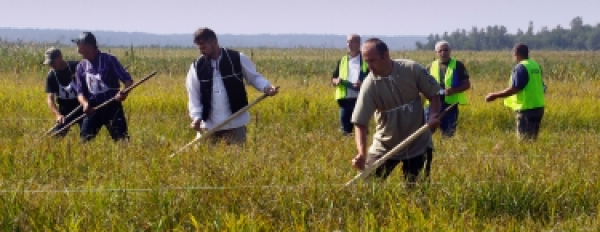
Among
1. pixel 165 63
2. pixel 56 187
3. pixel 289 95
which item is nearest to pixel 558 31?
pixel 165 63

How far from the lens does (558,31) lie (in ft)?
427

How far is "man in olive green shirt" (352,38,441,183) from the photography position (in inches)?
240

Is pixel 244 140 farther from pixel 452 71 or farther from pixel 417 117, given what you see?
pixel 452 71

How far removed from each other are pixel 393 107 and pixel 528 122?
13.8 ft

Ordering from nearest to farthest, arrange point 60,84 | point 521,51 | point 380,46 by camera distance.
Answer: point 380,46, point 60,84, point 521,51

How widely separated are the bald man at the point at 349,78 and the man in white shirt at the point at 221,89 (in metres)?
2.70

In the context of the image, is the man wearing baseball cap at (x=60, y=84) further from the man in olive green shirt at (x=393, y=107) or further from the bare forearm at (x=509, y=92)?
the bare forearm at (x=509, y=92)

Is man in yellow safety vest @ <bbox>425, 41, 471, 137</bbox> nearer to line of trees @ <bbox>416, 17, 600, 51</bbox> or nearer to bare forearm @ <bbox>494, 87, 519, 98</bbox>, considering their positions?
bare forearm @ <bbox>494, 87, 519, 98</bbox>

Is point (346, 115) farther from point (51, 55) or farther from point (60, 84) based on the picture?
point (51, 55)

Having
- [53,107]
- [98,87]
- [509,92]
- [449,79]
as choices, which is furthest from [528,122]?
[53,107]

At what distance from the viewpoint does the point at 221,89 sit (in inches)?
304

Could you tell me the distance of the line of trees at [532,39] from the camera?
124 metres

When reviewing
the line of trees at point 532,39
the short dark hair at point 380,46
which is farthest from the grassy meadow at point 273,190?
the line of trees at point 532,39

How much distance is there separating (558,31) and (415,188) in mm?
130195
